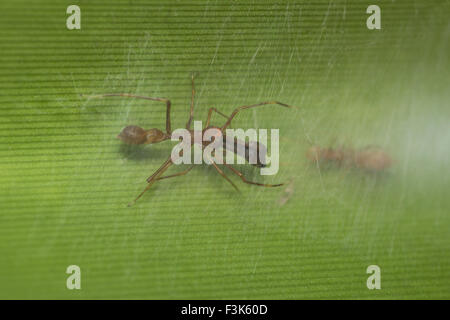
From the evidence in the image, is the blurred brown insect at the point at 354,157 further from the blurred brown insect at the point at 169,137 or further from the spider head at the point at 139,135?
the spider head at the point at 139,135

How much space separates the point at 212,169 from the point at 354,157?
356 millimetres

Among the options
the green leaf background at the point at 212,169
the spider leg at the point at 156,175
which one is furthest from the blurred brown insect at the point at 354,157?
the spider leg at the point at 156,175

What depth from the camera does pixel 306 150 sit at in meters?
1.11

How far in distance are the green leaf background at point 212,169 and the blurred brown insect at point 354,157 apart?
2 cm

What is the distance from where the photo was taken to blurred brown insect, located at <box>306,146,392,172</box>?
1.12 m

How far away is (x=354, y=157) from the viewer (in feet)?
3.71

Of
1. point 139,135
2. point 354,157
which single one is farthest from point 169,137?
point 354,157

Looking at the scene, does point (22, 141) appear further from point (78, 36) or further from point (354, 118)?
point (354, 118)

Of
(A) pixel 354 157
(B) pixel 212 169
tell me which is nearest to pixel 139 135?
(B) pixel 212 169

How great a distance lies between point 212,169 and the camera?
110 centimetres

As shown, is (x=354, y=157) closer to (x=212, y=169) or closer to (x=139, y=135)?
(x=212, y=169)

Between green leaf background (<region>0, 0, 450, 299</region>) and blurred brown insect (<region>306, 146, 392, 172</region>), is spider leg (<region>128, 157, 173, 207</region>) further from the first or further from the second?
blurred brown insect (<region>306, 146, 392, 172</region>)

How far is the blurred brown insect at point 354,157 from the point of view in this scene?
1.12 m

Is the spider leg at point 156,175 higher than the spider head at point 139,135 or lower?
lower
